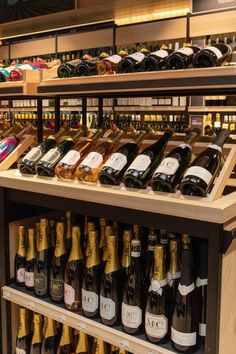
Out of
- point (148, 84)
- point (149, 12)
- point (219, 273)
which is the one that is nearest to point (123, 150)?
point (148, 84)

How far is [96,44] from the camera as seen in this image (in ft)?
18.6

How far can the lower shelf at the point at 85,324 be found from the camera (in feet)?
4.33

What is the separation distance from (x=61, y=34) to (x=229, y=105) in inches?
111

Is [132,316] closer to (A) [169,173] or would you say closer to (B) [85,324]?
(B) [85,324]

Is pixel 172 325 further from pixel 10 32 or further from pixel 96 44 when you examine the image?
pixel 10 32

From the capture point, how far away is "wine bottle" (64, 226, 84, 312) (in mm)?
1562

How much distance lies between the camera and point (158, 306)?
1.38m

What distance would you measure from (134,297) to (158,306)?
4.2 inches

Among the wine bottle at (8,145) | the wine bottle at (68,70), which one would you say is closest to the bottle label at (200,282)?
the wine bottle at (68,70)

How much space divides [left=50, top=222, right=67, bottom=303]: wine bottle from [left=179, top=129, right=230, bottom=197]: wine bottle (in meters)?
0.59

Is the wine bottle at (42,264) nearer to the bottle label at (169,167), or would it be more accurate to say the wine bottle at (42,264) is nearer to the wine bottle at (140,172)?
the wine bottle at (140,172)

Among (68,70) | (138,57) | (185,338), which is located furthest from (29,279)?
(138,57)

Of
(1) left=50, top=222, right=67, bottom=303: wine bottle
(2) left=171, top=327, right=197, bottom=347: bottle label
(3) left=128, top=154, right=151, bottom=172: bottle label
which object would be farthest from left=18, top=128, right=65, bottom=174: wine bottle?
(2) left=171, top=327, right=197, bottom=347: bottle label

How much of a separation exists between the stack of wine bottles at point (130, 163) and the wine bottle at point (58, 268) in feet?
0.81
